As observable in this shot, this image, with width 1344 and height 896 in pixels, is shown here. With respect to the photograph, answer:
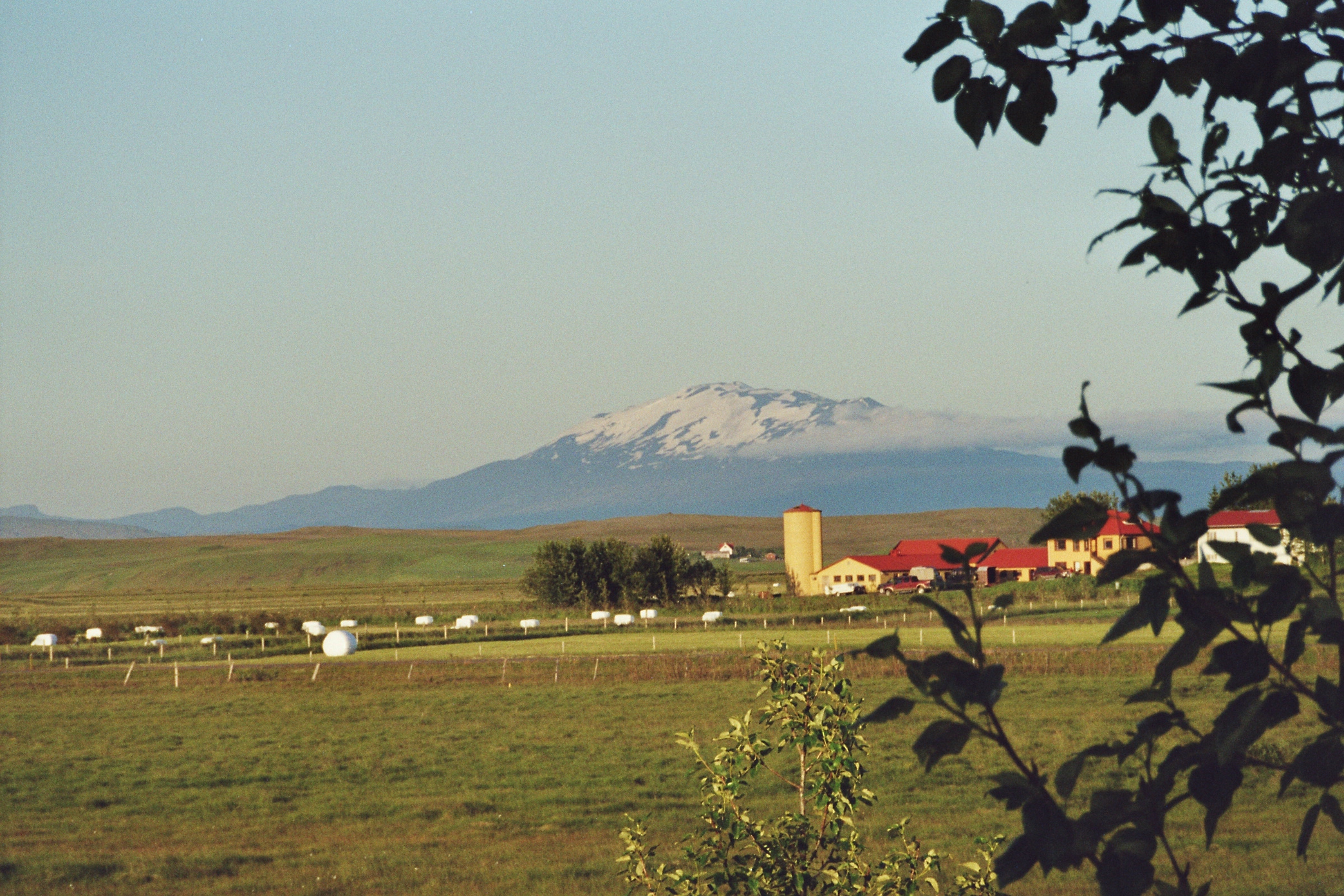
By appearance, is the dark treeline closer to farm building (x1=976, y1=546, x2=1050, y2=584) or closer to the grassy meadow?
farm building (x1=976, y1=546, x2=1050, y2=584)

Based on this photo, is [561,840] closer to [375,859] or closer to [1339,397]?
[375,859]

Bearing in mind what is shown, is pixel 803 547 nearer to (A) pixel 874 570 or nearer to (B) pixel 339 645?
(A) pixel 874 570

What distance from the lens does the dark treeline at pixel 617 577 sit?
109500mm

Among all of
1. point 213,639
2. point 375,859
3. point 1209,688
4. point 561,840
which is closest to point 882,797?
point 561,840

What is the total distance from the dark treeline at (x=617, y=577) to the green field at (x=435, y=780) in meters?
55.3

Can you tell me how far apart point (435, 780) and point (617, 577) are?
80.8m

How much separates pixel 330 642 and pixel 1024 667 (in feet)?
124

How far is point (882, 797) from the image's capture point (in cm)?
2517

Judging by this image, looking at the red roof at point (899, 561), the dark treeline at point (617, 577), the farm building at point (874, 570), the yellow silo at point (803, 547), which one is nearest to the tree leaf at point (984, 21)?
the dark treeline at point (617, 577)

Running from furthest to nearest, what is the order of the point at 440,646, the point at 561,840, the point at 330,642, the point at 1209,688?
the point at 440,646
the point at 330,642
the point at 1209,688
the point at 561,840

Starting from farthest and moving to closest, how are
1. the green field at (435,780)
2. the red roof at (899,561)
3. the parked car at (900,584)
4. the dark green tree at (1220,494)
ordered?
the red roof at (899,561) < the parked car at (900,584) < the green field at (435,780) < the dark green tree at (1220,494)

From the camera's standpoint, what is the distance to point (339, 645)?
217ft

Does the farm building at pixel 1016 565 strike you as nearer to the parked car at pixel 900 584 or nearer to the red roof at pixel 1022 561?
the red roof at pixel 1022 561

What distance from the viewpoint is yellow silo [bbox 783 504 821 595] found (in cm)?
13188
